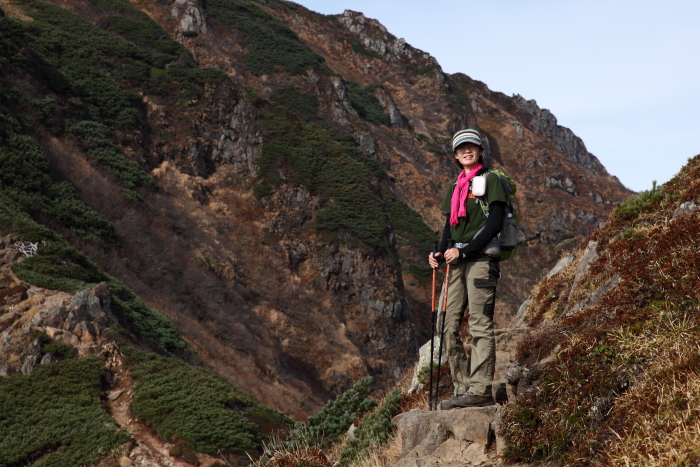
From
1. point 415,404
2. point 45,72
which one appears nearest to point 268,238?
point 45,72

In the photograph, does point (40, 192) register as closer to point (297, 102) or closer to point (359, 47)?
point (297, 102)

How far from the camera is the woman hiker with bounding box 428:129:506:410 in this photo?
16.6 ft

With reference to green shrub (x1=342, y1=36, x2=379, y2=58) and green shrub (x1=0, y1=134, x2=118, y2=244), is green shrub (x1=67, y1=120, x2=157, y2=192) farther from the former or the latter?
green shrub (x1=342, y1=36, x2=379, y2=58)

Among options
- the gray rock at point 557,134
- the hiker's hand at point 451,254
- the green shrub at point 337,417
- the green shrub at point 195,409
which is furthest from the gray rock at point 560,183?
the hiker's hand at point 451,254

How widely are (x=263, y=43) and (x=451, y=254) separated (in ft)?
166

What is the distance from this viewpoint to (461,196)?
542 centimetres

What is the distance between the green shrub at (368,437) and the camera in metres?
5.70

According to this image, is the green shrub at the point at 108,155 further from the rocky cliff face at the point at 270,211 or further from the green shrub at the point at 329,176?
the green shrub at the point at 329,176

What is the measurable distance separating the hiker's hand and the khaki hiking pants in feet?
0.60

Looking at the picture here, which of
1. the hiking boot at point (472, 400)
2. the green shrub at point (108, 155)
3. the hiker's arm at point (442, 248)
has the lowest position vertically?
the hiking boot at point (472, 400)

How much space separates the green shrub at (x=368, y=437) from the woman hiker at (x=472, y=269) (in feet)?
2.86

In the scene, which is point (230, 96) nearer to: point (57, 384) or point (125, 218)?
point (125, 218)

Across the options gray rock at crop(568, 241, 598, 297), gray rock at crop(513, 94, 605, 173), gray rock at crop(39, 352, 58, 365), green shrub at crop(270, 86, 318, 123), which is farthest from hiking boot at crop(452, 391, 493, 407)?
gray rock at crop(513, 94, 605, 173)

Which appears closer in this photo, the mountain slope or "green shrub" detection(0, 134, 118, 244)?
the mountain slope
